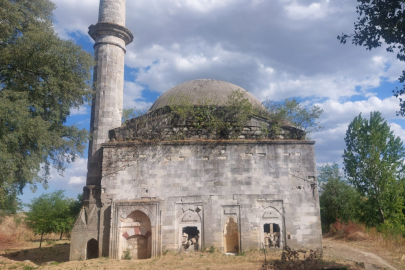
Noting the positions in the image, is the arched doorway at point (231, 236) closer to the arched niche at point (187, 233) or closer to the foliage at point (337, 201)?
the arched niche at point (187, 233)

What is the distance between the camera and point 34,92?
1060cm

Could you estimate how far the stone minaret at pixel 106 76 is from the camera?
12.3 metres

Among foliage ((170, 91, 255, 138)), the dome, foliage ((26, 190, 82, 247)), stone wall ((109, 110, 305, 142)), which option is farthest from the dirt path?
foliage ((26, 190, 82, 247))

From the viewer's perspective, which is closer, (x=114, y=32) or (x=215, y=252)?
(x=215, y=252)

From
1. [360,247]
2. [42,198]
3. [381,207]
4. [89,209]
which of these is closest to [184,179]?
[89,209]

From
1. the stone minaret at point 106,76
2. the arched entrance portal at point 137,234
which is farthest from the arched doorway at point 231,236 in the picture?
the stone minaret at point 106,76

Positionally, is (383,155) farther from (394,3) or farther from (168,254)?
(168,254)

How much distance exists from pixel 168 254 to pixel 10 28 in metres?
9.16

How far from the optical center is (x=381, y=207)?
17.3 meters

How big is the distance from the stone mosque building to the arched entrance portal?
34 mm

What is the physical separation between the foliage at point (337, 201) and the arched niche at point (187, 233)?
1321cm

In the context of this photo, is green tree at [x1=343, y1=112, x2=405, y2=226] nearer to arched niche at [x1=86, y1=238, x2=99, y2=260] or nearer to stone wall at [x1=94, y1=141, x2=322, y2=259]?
stone wall at [x1=94, y1=141, x2=322, y2=259]

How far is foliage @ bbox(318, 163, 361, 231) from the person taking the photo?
19.8 metres

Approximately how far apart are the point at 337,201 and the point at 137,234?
51.6ft
